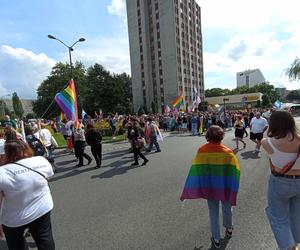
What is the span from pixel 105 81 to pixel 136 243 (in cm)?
7020

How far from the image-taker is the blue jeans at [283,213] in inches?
123

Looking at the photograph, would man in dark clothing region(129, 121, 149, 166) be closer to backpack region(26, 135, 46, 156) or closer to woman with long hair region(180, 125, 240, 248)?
backpack region(26, 135, 46, 156)

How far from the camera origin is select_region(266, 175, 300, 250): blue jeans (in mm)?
3113

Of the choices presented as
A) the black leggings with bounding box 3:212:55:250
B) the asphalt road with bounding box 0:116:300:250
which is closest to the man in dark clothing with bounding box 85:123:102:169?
the asphalt road with bounding box 0:116:300:250

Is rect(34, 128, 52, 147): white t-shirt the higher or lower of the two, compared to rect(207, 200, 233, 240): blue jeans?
higher

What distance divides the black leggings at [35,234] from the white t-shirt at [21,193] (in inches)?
2.3

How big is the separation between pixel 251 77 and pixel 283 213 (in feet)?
582

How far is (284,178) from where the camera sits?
3.04m

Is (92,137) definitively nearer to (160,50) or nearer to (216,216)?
(216,216)

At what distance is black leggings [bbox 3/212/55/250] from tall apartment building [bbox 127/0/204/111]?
72856mm

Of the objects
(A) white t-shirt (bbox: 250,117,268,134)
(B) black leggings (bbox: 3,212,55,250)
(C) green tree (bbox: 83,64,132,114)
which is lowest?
(B) black leggings (bbox: 3,212,55,250)

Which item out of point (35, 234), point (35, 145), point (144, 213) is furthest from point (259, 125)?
point (35, 234)

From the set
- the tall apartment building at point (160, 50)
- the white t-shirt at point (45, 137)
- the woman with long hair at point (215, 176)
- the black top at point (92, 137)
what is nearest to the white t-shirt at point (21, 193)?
the woman with long hair at point (215, 176)

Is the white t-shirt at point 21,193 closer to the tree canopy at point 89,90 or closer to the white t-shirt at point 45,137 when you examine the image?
the white t-shirt at point 45,137
